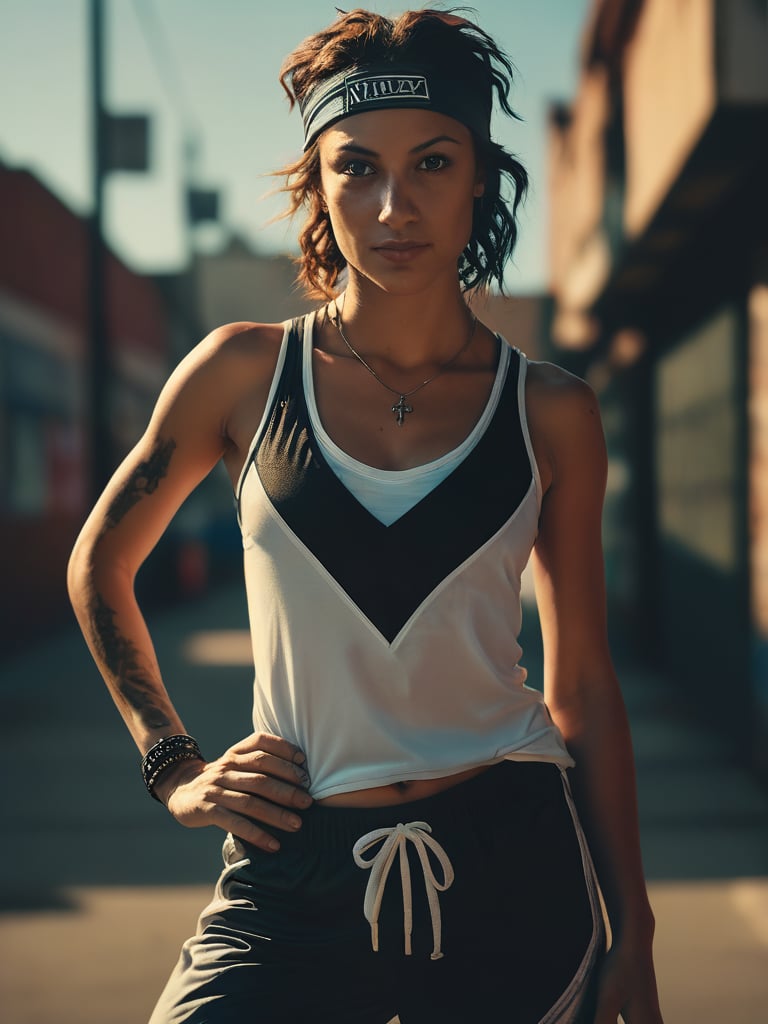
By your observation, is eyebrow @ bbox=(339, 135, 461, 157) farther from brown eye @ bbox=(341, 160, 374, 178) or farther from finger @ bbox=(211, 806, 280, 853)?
finger @ bbox=(211, 806, 280, 853)

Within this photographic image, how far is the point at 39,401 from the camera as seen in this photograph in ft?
43.6

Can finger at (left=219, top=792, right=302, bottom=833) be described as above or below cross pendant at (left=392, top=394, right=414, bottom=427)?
below

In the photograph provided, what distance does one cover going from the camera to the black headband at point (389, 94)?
5.89 ft

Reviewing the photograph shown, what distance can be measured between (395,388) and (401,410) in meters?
0.06

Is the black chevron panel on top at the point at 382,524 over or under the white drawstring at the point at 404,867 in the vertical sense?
over

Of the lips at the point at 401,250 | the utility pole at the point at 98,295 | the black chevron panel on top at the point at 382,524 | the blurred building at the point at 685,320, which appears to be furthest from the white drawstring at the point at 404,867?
the utility pole at the point at 98,295

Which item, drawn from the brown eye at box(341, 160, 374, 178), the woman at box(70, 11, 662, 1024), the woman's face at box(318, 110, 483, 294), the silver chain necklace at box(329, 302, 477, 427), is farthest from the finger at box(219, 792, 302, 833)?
the brown eye at box(341, 160, 374, 178)

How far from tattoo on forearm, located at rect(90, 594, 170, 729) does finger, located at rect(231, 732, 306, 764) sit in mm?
199

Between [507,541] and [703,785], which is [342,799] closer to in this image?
[507,541]

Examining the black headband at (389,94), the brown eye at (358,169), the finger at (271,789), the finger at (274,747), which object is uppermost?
the black headband at (389,94)

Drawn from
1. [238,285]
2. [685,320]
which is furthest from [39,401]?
[238,285]

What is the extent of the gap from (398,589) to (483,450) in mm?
249

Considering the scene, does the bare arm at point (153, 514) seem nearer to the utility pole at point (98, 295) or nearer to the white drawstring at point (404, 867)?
the white drawstring at point (404, 867)

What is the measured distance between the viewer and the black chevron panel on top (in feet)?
5.52
